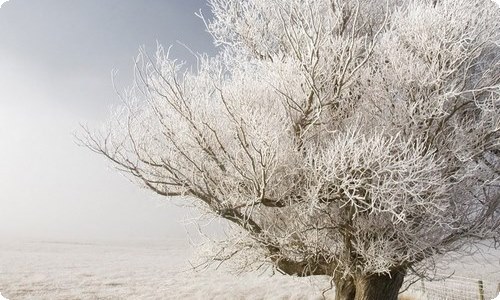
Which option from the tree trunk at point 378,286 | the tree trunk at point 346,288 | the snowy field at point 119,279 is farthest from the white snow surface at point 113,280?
the tree trunk at point 378,286

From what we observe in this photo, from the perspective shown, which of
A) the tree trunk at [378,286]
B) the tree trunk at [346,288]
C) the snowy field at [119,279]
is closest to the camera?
the tree trunk at [378,286]

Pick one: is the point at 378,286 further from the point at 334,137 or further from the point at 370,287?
the point at 334,137

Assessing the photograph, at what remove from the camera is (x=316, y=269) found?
20.0 feet

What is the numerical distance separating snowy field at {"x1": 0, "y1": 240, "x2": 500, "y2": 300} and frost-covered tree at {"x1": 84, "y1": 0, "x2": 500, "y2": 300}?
2130mm

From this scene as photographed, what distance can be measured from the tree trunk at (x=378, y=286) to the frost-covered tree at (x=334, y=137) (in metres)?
0.02

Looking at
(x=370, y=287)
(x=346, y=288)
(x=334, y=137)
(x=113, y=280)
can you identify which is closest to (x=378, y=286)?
(x=370, y=287)

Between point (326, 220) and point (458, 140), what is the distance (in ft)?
5.41

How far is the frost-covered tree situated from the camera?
4527mm

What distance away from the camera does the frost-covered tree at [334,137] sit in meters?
4.53

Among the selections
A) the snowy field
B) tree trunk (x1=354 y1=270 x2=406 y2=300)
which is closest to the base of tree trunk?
tree trunk (x1=354 y1=270 x2=406 y2=300)

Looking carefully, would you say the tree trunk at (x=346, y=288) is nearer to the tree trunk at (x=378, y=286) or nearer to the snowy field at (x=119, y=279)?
the tree trunk at (x=378, y=286)

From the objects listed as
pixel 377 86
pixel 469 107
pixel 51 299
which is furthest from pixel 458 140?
pixel 51 299

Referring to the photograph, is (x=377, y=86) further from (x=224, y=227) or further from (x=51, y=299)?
(x=51, y=299)

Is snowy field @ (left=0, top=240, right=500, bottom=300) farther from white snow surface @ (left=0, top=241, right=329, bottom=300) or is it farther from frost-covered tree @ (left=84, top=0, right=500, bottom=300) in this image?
frost-covered tree @ (left=84, top=0, right=500, bottom=300)
